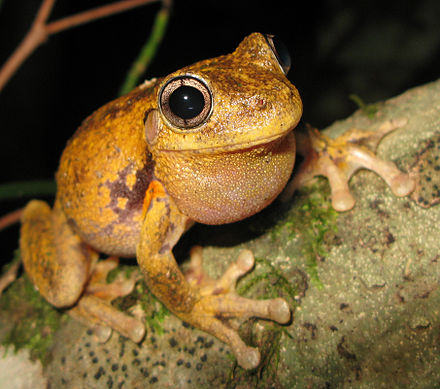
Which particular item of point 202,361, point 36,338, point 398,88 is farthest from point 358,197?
point 398,88

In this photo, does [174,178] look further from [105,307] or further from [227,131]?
[105,307]

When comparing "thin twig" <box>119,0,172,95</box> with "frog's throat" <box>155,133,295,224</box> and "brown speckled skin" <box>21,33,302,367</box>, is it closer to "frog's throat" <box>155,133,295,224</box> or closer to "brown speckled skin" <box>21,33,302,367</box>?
"brown speckled skin" <box>21,33,302,367</box>

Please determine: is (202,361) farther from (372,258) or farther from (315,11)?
(315,11)

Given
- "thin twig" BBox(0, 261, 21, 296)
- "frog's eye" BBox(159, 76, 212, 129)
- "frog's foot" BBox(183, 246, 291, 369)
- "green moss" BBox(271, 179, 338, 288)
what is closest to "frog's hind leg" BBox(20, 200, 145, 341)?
"thin twig" BBox(0, 261, 21, 296)

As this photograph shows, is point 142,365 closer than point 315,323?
No

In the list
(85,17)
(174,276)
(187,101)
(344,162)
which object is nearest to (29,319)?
(174,276)

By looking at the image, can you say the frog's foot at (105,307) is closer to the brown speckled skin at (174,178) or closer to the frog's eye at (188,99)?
the brown speckled skin at (174,178)

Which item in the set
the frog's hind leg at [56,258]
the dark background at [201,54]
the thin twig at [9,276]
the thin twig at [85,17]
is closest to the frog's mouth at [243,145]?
the frog's hind leg at [56,258]
